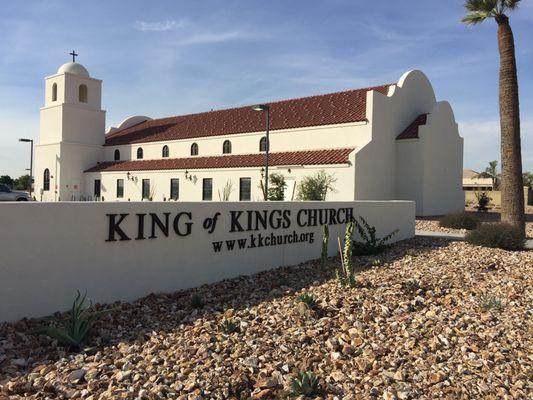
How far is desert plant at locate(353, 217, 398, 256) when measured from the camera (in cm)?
1327

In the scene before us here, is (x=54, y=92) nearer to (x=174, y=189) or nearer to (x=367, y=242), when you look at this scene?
(x=174, y=189)

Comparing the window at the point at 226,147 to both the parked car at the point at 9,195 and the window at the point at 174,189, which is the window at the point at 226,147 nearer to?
the window at the point at 174,189

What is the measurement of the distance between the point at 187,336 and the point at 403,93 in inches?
1124

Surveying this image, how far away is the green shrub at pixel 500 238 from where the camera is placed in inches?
552

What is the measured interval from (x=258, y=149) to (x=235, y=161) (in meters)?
1.88

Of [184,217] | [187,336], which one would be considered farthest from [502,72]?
[187,336]

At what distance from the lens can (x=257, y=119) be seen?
35.4 m

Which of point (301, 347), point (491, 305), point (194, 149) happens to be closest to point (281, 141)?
point (194, 149)

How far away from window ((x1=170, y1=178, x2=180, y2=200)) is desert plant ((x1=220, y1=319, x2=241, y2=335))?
29402 mm

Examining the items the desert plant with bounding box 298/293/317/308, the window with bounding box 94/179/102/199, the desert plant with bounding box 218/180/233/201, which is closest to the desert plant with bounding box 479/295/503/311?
the desert plant with bounding box 298/293/317/308

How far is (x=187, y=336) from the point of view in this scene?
675 cm

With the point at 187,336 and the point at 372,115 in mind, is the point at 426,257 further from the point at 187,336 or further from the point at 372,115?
the point at 372,115

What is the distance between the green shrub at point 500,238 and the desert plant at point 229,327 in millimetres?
10005

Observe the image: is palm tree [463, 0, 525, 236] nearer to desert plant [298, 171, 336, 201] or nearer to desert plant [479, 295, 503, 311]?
desert plant [298, 171, 336, 201]
